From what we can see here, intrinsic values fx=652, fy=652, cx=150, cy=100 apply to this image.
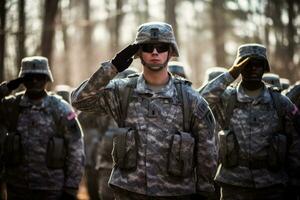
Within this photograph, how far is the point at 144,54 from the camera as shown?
6414 millimetres

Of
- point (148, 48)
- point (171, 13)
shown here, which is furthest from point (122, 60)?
point (171, 13)

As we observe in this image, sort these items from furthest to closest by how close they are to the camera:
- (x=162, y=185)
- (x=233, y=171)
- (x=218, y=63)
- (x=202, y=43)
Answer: (x=202, y=43)
(x=218, y=63)
(x=233, y=171)
(x=162, y=185)

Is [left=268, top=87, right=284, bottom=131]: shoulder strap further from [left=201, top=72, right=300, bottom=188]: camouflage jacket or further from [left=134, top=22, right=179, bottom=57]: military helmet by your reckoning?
[left=134, top=22, right=179, bottom=57]: military helmet

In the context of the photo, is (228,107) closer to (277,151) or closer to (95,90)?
(277,151)

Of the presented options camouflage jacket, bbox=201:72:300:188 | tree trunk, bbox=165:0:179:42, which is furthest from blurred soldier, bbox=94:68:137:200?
tree trunk, bbox=165:0:179:42

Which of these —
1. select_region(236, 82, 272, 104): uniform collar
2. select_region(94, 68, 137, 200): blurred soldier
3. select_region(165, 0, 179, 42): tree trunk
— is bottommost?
select_region(94, 68, 137, 200): blurred soldier

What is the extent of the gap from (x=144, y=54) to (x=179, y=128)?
804 mm

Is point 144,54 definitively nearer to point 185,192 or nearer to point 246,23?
point 185,192

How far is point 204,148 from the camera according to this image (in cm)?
629

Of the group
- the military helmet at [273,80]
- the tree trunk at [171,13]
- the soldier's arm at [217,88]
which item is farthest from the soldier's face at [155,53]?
the tree trunk at [171,13]

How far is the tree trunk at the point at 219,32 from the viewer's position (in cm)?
3519

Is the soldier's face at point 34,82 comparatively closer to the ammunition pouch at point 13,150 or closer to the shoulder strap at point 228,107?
the ammunition pouch at point 13,150

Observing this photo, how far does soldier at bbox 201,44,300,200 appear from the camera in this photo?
26.5 feet

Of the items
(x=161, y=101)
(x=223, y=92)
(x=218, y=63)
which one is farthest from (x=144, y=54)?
(x=218, y=63)
